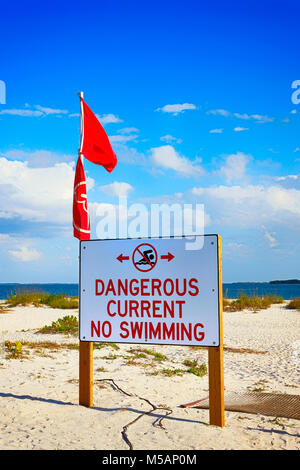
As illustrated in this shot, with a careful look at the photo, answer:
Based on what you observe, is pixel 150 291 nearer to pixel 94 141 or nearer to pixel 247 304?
pixel 94 141

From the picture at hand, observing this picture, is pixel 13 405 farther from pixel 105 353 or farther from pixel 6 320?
pixel 6 320

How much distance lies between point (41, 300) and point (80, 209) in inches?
705

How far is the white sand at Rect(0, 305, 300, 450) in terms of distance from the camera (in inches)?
168

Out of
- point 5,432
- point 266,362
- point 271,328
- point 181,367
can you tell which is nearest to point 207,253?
point 5,432

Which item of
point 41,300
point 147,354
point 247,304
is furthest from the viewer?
point 247,304

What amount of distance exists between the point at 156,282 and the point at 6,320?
12.1 meters

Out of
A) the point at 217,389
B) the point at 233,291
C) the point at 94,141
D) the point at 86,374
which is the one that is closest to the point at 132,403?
the point at 86,374

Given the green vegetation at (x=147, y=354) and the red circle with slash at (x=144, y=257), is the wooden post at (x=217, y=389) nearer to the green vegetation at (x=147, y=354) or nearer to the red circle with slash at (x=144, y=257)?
the red circle with slash at (x=144, y=257)

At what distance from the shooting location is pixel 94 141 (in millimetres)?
6707

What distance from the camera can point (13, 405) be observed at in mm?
5434

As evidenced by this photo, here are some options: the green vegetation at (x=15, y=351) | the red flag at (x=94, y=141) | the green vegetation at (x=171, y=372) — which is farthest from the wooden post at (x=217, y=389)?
the green vegetation at (x=15, y=351)

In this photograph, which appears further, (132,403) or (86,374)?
(132,403)

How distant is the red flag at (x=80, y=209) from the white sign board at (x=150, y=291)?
59 cm

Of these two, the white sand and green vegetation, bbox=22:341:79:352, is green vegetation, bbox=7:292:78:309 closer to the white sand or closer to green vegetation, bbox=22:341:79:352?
the white sand
